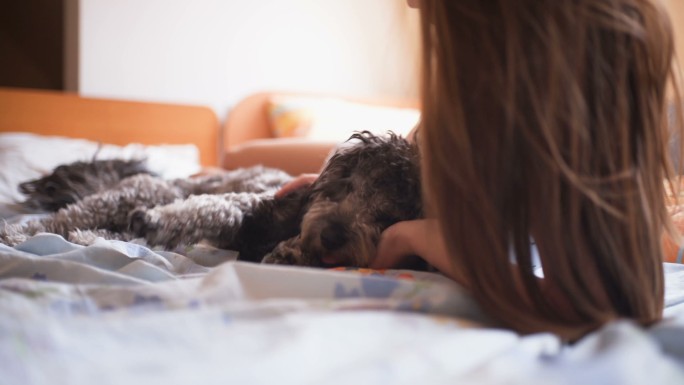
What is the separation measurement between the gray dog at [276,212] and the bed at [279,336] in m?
0.28

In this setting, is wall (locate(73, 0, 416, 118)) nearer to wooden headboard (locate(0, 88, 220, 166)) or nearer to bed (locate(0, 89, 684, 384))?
wooden headboard (locate(0, 88, 220, 166))

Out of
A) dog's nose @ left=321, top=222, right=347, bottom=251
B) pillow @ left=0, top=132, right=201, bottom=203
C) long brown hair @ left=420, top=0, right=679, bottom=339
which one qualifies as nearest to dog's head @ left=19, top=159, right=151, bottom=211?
pillow @ left=0, top=132, right=201, bottom=203

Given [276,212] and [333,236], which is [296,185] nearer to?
Result: [276,212]

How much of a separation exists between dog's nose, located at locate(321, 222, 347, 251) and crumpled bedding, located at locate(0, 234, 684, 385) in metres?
0.36

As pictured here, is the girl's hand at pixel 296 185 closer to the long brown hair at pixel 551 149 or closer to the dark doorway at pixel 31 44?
the long brown hair at pixel 551 149

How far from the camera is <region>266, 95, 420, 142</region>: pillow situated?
338 cm

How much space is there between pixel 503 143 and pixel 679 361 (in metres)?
0.34

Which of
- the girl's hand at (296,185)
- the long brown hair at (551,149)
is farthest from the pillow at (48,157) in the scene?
the long brown hair at (551,149)

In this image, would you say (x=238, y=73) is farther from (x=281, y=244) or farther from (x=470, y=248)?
(x=470, y=248)

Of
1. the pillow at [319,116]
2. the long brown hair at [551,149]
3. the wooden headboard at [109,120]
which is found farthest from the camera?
the pillow at [319,116]

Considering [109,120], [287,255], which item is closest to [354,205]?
[287,255]

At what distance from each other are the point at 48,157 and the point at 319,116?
1.59m

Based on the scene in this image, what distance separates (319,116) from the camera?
3.54 metres

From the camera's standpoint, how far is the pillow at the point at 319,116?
11.1 feet
